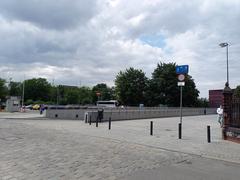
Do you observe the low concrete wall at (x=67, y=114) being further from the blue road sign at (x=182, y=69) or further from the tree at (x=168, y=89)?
the tree at (x=168, y=89)

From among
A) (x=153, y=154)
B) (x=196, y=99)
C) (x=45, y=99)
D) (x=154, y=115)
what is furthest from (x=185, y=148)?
(x=45, y=99)

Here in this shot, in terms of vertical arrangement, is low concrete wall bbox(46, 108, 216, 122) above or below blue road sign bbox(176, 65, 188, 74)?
below

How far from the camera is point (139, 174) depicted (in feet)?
26.5

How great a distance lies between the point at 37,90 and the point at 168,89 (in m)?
76.5

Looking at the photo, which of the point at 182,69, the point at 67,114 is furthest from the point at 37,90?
the point at 182,69

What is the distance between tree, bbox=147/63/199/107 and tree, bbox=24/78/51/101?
229 ft

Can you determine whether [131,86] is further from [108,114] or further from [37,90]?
[37,90]

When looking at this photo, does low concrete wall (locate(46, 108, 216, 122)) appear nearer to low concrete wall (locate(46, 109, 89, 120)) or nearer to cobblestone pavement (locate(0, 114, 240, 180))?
low concrete wall (locate(46, 109, 89, 120))

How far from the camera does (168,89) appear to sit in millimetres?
72000

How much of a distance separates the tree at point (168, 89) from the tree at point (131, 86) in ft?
9.14

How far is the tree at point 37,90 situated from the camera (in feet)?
429

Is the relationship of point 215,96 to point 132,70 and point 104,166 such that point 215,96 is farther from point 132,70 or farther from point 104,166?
point 104,166

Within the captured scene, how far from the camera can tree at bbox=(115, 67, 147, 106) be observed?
3049 inches

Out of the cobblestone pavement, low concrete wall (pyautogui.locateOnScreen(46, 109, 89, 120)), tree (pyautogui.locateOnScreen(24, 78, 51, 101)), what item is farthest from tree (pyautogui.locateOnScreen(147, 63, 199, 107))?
tree (pyautogui.locateOnScreen(24, 78, 51, 101))
